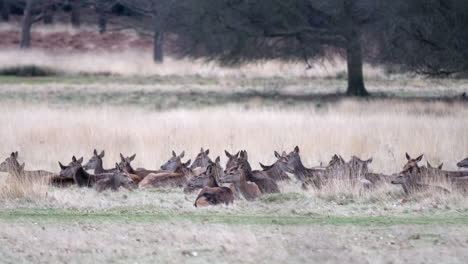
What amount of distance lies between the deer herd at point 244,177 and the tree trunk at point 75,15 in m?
Answer: 50.4

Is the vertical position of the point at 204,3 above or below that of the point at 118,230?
above

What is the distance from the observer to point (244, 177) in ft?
41.6

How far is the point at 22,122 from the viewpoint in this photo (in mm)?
21016

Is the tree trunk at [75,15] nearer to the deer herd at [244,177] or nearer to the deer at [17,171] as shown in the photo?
the deer at [17,171]

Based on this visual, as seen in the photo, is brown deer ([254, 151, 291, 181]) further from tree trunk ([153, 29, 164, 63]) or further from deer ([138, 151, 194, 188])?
tree trunk ([153, 29, 164, 63])

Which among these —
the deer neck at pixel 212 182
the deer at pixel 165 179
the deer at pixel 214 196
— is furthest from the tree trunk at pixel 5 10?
the deer at pixel 214 196

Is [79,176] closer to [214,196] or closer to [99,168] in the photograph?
[99,168]

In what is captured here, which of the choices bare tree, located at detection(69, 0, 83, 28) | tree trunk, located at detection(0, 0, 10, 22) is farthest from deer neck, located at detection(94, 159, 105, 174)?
tree trunk, located at detection(0, 0, 10, 22)

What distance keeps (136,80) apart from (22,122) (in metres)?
22.3

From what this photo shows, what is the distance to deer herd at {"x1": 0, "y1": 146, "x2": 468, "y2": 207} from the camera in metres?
12.6

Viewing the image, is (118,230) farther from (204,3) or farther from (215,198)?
(204,3)

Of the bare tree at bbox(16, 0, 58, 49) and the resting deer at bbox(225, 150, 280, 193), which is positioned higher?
the bare tree at bbox(16, 0, 58, 49)

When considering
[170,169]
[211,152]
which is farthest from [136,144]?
[170,169]

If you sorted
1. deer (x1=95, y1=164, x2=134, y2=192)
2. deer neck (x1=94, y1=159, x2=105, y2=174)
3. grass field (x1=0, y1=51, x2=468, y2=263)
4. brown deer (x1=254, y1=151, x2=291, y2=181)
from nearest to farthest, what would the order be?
grass field (x1=0, y1=51, x2=468, y2=263)
deer (x1=95, y1=164, x2=134, y2=192)
brown deer (x1=254, y1=151, x2=291, y2=181)
deer neck (x1=94, y1=159, x2=105, y2=174)
